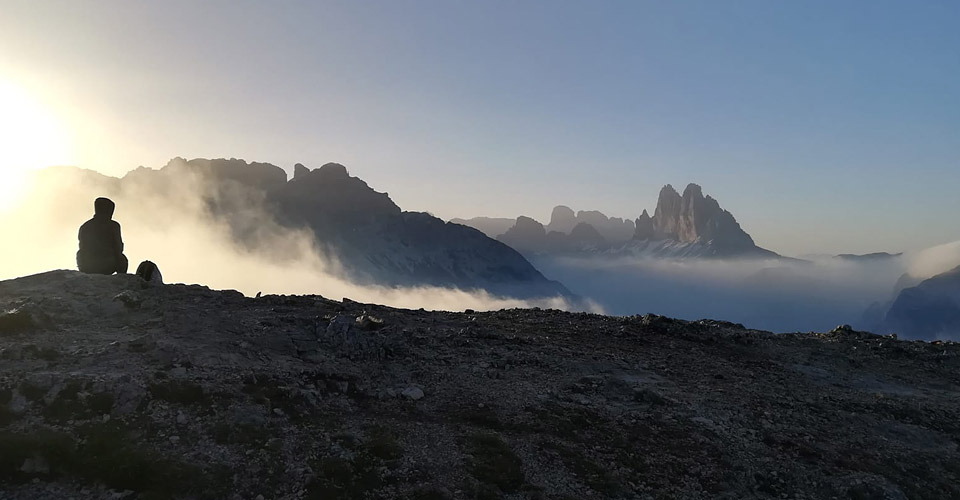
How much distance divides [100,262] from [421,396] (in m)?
23.1

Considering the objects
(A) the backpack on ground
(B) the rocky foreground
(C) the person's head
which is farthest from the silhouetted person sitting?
(B) the rocky foreground

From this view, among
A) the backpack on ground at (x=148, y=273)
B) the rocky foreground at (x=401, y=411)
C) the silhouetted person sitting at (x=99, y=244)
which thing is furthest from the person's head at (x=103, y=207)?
the rocky foreground at (x=401, y=411)

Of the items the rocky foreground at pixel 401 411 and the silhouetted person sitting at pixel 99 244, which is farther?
the silhouetted person sitting at pixel 99 244

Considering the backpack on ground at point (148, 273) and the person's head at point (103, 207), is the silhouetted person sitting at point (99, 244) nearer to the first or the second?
the person's head at point (103, 207)

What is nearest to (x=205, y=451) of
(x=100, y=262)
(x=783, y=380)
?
(x=100, y=262)

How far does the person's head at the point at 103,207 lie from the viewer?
31.9 m

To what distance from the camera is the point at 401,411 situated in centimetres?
2098

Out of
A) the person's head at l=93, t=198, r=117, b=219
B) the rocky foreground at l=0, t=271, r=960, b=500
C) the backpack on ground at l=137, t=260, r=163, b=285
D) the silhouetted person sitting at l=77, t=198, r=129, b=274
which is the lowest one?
the rocky foreground at l=0, t=271, r=960, b=500

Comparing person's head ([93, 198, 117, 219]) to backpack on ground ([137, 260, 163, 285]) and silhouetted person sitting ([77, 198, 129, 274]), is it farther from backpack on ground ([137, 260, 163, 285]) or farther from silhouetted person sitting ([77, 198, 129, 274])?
backpack on ground ([137, 260, 163, 285])

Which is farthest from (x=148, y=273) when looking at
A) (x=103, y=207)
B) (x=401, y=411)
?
(x=401, y=411)

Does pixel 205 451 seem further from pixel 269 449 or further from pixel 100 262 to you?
pixel 100 262

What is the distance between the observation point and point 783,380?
96.2 ft

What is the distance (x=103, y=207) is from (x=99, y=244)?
2.26 m

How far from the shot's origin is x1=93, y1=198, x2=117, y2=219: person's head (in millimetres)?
31881
